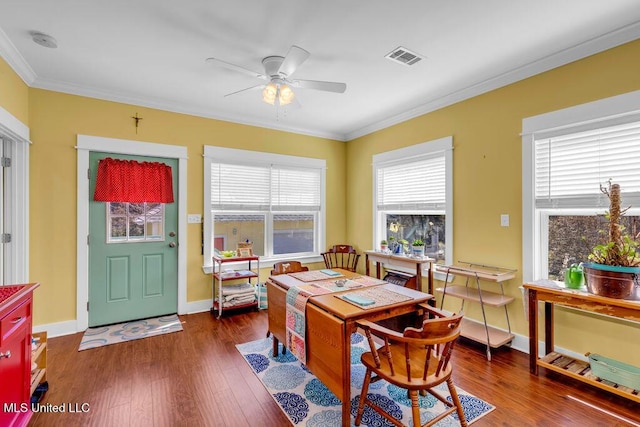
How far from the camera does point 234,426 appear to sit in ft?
6.12

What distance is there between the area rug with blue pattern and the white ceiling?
103 inches

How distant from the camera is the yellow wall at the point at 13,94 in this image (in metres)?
2.48

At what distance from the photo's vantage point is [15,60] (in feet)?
8.50

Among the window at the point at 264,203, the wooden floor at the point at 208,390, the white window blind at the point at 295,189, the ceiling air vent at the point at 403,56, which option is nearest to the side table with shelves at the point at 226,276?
the window at the point at 264,203

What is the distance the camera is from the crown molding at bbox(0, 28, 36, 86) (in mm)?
2347

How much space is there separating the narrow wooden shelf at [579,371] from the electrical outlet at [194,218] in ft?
12.4

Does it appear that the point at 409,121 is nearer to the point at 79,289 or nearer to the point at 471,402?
the point at 471,402

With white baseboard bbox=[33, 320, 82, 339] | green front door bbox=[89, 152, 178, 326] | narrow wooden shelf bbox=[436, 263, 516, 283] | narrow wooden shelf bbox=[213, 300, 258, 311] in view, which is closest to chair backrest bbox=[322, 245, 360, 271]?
narrow wooden shelf bbox=[213, 300, 258, 311]

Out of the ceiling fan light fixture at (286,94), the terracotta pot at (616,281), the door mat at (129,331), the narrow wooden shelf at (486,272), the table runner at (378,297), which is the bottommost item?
the door mat at (129,331)

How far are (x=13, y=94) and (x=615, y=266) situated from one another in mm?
4929

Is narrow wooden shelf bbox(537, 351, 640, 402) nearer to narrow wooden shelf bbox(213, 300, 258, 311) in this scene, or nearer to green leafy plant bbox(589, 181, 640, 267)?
green leafy plant bbox(589, 181, 640, 267)

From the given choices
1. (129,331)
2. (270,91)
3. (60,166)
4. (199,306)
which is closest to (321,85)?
(270,91)

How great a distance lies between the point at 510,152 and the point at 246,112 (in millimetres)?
3101

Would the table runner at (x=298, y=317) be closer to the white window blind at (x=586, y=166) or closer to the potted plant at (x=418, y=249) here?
the potted plant at (x=418, y=249)
